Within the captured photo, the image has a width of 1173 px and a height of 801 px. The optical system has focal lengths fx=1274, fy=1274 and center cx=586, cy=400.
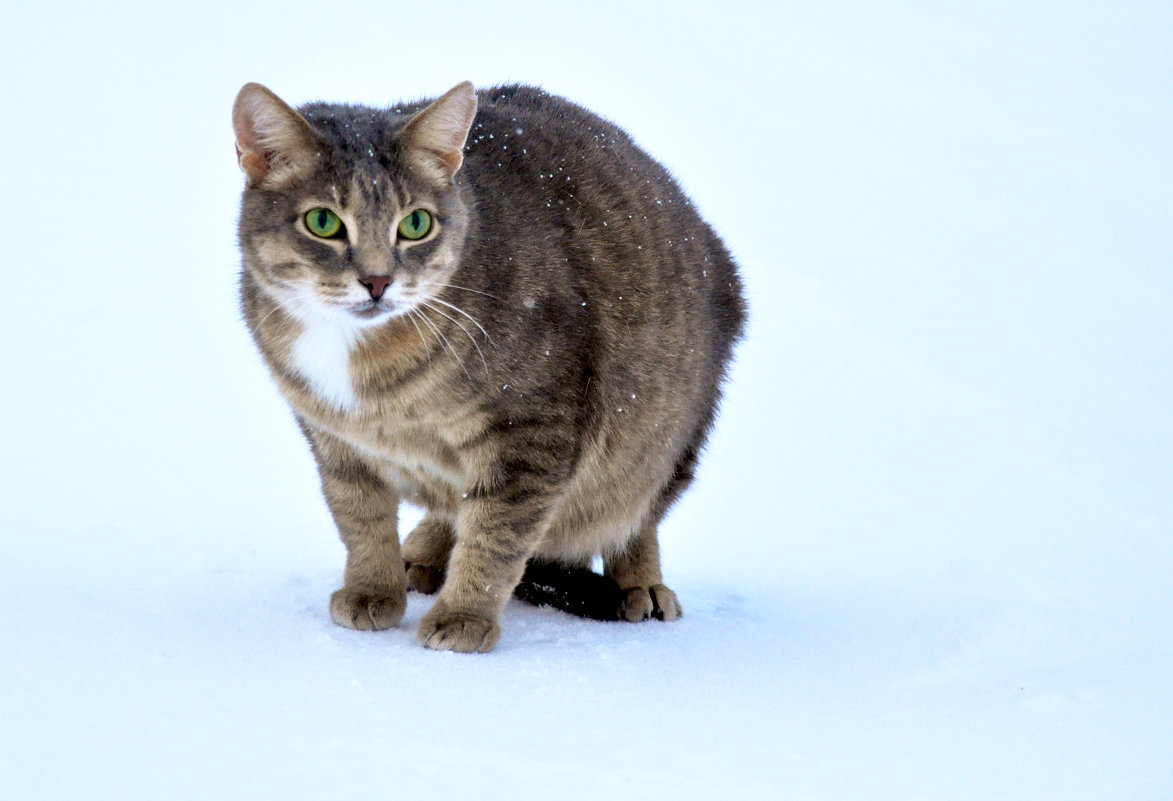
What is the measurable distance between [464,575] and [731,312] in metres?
1.39

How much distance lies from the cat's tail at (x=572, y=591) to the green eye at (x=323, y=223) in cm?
129

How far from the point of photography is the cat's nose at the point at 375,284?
2924 millimetres

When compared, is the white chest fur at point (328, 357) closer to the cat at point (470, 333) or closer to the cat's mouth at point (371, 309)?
the cat at point (470, 333)

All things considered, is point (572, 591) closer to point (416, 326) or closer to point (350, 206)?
point (416, 326)

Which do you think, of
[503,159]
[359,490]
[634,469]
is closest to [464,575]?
[359,490]

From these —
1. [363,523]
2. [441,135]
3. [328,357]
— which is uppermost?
[441,135]

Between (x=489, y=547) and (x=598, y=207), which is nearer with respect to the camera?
(x=489, y=547)

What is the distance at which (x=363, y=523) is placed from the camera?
3.51m

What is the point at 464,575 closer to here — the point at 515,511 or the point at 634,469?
the point at 515,511

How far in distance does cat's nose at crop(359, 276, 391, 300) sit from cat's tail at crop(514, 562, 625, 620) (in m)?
1.19

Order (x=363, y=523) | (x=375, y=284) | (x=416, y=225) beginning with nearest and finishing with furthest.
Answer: (x=375, y=284) → (x=416, y=225) → (x=363, y=523)

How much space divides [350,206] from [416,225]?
183mm

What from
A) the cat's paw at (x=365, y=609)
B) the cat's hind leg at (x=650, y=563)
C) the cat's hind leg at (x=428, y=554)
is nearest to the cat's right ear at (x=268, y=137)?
the cat's paw at (x=365, y=609)

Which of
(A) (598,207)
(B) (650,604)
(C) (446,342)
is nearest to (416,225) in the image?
(C) (446,342)
